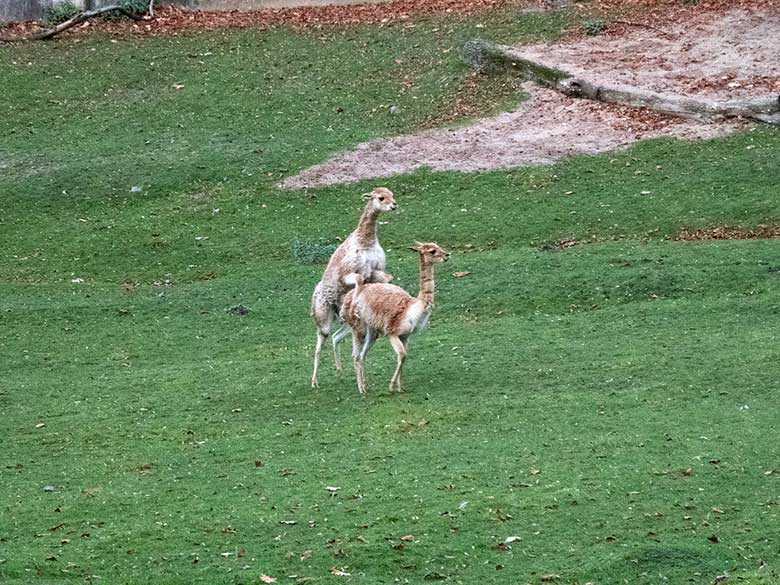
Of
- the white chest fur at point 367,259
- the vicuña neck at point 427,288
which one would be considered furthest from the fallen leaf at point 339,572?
the white chest fur at point 367,259

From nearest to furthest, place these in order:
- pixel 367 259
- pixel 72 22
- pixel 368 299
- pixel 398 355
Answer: pixel 398 355
pixel 368 299
pixel 367 259
pixel 72 22

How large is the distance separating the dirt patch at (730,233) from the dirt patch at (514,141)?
3.50 metres

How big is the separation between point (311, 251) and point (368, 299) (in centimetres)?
543

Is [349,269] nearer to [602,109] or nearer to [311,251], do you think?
[311,251]

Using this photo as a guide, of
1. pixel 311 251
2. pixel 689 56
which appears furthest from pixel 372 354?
pixel 689 56

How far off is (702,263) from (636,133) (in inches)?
219

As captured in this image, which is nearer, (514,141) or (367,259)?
(367,259)

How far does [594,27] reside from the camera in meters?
24.9

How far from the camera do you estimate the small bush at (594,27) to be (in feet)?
81.2

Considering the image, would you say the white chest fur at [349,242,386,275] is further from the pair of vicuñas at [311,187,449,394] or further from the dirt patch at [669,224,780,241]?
the dirt patch at [669,224,780,241]

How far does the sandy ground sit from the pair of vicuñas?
276 inches

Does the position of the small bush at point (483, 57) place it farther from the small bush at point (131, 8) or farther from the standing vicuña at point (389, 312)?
the standing vicuña at point (389, 312)

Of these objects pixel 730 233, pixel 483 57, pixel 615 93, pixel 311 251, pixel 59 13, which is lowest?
pixel 311 251

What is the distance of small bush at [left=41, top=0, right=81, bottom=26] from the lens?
27562mm
